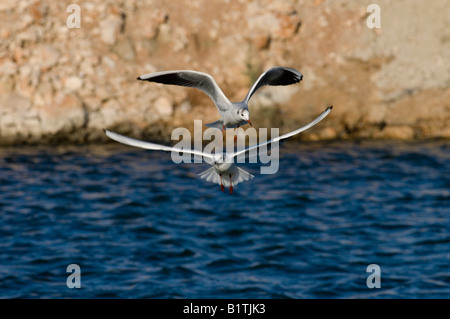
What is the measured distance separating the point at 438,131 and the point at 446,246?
8.86 m

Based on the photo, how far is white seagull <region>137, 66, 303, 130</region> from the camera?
527 inches

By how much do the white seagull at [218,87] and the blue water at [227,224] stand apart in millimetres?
14725

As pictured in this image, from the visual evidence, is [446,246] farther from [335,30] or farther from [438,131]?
[335,30]

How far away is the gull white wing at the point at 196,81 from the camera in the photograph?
14.0 metres

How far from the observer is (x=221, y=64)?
126ft

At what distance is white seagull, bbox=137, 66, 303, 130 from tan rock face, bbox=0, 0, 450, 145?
73.4ft

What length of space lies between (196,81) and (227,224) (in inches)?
801

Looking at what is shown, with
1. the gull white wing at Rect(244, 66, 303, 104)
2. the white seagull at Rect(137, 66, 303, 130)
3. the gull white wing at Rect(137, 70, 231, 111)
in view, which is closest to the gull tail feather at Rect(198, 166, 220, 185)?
the white seagull at Rect(137, 66, 303, 130)

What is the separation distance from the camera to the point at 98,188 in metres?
37.5
